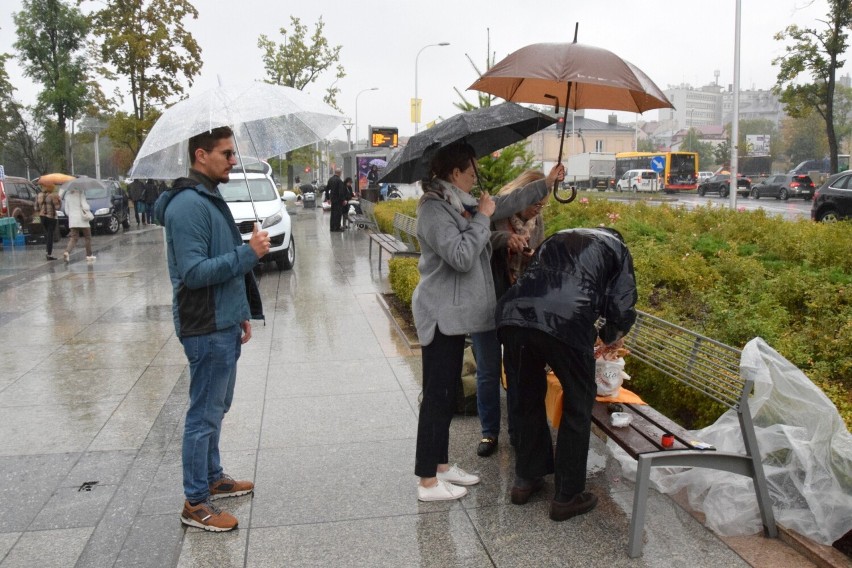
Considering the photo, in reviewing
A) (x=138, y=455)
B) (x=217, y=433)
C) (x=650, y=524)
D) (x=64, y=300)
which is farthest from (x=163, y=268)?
(x=650, y=524)

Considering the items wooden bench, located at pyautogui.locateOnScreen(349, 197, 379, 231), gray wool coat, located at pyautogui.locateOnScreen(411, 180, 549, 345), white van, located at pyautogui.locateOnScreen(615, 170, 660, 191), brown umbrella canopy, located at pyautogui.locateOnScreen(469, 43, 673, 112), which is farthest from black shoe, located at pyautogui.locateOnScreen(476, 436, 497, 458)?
white van, located at pyautogui.locateOnScreen(615, 170, 660, 191)

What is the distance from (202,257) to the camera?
345cm

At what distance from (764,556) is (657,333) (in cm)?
155

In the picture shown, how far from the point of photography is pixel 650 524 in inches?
145

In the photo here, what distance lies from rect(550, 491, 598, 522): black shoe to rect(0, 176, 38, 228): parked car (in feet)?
69.3

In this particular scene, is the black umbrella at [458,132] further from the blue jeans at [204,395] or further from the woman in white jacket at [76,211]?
the woman in white jacket at [76,211]

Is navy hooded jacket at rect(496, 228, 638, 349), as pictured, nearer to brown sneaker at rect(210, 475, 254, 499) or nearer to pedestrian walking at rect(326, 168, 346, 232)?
brown sneaker at rect(210, 475, 254, 499)

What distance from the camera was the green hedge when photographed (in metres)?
4.80

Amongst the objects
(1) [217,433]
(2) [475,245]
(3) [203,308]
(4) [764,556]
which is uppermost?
(2) [475,245]

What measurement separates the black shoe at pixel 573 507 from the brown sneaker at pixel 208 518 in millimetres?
1553

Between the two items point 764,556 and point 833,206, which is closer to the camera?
point 764,556

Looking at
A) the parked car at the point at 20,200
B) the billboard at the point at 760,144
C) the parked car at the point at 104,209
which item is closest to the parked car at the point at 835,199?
the parked car at the point at 104,209

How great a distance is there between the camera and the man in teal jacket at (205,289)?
3445mm

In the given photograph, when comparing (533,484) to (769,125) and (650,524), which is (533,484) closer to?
(650,524)
